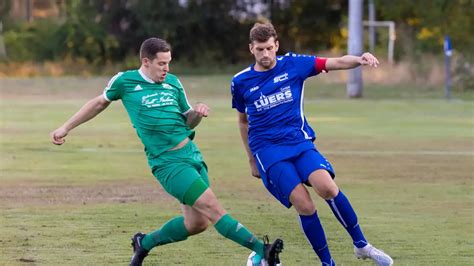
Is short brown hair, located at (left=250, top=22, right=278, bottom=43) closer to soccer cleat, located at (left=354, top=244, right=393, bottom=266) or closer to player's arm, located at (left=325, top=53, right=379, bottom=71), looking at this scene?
player's arm, located at (left=325, top=53, right=379, bottom=71)

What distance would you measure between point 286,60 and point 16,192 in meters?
6.59

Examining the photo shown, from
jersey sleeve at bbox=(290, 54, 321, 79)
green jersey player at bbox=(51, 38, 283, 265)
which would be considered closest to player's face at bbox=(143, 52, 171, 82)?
green jersey player at bbox=(51, 38, 283, 265)

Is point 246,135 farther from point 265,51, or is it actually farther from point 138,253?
point 138,253

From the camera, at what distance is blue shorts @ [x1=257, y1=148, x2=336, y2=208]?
9617mm

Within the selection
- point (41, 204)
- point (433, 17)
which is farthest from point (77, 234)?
point (433, 17)

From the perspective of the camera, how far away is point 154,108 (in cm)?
934

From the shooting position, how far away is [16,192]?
15.7m

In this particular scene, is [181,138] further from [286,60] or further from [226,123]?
[226,123]

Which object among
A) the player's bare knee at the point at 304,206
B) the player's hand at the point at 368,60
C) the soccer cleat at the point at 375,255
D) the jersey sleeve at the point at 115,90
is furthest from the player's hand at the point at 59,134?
the soccer cleat at the point at 375,255

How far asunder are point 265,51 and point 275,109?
0.46 metres

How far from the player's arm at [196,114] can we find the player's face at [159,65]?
1.09 feet

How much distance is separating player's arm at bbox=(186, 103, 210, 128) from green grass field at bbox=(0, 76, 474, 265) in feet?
4.41

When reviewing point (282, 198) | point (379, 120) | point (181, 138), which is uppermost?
point (181, 138)

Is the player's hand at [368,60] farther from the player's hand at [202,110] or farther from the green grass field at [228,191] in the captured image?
the green grass field at [228,191]
